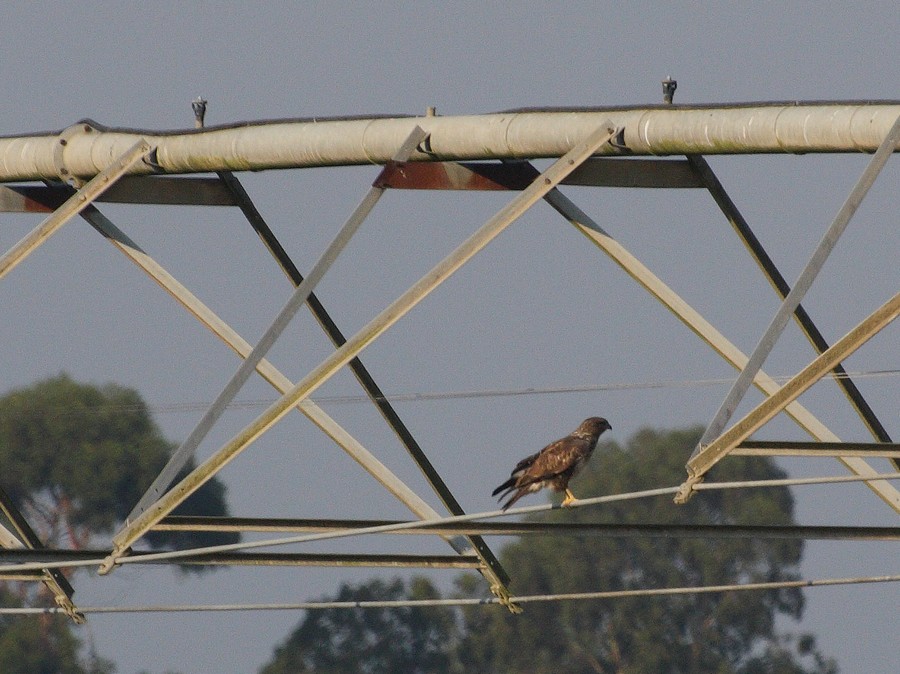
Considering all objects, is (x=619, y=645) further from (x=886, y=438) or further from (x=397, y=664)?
(x=886, y=438)

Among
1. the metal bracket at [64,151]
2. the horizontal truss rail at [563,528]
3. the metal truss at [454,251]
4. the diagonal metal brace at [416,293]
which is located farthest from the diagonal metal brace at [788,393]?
the metal bracket at [64,151]

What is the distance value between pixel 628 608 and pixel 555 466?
2198 inches

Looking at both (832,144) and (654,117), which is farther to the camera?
(654,117)

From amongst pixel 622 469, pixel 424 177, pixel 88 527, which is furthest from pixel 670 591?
pixel 88 527

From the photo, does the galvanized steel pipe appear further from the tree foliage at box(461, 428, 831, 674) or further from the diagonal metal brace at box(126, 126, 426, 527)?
the tree foliage at box(461, 428, 831, 674)

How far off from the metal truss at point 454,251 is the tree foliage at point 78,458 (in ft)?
180

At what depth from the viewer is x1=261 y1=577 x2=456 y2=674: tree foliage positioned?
243 ft

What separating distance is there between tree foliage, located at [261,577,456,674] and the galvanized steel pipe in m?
55.9

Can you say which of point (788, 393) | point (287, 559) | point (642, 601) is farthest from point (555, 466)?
point (642, 601)

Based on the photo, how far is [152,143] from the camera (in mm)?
17141

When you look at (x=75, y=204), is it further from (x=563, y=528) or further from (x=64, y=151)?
(x=563, y=528)

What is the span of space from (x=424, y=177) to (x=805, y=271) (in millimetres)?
4133

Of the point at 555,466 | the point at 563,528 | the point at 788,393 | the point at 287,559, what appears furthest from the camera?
the point at 555,466

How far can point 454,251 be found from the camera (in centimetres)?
1470
